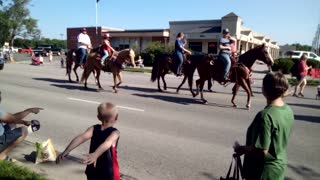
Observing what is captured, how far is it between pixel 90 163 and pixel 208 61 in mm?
10113

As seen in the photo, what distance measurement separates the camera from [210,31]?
5803cm

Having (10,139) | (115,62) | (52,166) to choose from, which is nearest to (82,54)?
(115,62)

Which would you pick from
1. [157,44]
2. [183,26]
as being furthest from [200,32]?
[157,44]

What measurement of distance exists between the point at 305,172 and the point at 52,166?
418cm

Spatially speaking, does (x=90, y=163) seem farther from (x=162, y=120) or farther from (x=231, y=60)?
(x=231, y=60)

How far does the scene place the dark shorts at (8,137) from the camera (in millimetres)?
6080

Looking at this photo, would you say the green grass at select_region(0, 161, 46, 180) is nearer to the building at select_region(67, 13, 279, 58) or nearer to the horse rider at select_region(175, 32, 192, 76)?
the horse rider at select_region(175, 32, 192, 76)

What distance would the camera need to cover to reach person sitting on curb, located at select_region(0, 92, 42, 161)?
5984mm

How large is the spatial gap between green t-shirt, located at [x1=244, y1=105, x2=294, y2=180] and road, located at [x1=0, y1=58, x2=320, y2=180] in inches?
99.9

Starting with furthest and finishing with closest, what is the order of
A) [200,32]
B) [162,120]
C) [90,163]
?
[200,32] < [162,120] < [90,163]

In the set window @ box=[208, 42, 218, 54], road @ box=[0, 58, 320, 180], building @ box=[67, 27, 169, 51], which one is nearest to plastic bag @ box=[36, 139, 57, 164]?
road @ box=[0, 58, 320, 180]

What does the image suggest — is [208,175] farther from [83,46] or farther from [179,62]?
[83,46]

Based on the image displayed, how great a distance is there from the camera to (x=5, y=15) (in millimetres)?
100688

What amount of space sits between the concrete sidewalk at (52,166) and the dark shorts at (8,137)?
1.15ft
